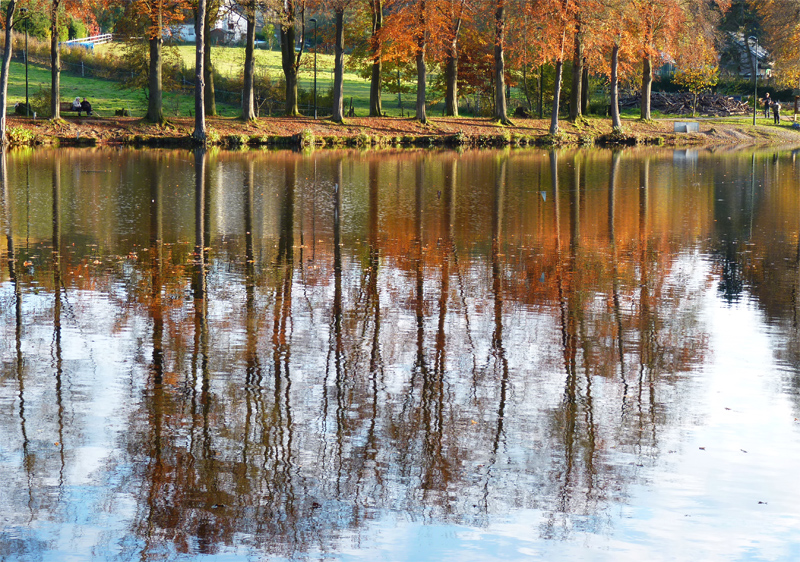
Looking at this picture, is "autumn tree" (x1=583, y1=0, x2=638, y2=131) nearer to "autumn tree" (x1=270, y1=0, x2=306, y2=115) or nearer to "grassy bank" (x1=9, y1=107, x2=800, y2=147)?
"grassy bank" (x1=9, y1=107, x2=800, y2=147)

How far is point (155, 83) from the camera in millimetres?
51969

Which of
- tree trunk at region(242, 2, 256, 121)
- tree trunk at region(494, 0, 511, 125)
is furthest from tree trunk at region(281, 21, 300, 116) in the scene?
tree trunk at region(494, 0, 511, 125)

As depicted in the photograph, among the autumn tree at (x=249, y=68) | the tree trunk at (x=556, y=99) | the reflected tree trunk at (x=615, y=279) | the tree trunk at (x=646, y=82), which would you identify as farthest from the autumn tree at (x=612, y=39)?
the reflected tree trunk at (x=615, y=279)

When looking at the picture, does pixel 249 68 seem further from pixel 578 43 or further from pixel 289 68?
pixel 578 43

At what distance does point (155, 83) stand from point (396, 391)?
150 ft

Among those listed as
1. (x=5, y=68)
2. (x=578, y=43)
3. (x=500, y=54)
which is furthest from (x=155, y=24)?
(x=578, y=43)

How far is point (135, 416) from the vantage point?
857cm

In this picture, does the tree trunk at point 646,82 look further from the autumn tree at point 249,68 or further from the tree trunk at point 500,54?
the autumn tree at point 249,68

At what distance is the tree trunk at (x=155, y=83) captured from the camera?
51656 mm

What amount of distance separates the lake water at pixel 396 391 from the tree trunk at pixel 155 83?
105 ft

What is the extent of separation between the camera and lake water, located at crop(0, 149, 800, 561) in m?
6.55

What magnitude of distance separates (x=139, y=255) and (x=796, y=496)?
12450 millimetres

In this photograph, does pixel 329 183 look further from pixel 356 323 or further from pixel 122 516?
pixel 122 516

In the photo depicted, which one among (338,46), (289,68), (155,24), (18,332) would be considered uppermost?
(155,24)
